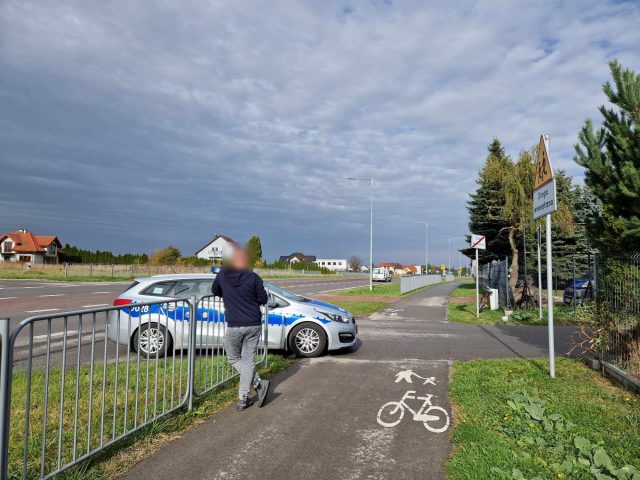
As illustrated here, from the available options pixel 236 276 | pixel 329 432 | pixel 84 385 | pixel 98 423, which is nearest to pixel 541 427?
pixel 329 432

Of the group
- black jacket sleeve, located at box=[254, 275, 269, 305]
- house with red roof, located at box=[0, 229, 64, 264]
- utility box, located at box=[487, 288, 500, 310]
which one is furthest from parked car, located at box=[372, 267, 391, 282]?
black jacket sleeve, located at box=[254, 275, 269, 305]

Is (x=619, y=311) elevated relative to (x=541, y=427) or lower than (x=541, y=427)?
elevated

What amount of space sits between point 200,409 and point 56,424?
1.43 m

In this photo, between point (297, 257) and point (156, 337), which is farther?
point (297, 257)

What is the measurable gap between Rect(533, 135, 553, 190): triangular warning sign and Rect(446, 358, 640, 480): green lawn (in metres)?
2.93

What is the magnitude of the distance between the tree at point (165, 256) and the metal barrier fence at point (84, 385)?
2284 inches

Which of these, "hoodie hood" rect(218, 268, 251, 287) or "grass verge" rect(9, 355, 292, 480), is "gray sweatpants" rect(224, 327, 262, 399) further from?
"hoodie hood" rect(218, 268, 251, 287)

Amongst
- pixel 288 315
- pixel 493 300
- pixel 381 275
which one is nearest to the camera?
pixel 288 315

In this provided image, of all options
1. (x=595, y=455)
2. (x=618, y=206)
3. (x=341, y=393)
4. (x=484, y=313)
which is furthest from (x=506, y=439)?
(x=484, y=313)

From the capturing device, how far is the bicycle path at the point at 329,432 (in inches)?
153

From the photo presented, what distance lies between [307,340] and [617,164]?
5.64 metres

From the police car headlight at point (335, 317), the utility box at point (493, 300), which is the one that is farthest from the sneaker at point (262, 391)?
the utility box at point (493, 300)

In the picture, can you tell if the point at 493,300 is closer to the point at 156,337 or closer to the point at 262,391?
Answer: the point at 262,391

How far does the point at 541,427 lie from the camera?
4.72 metres
